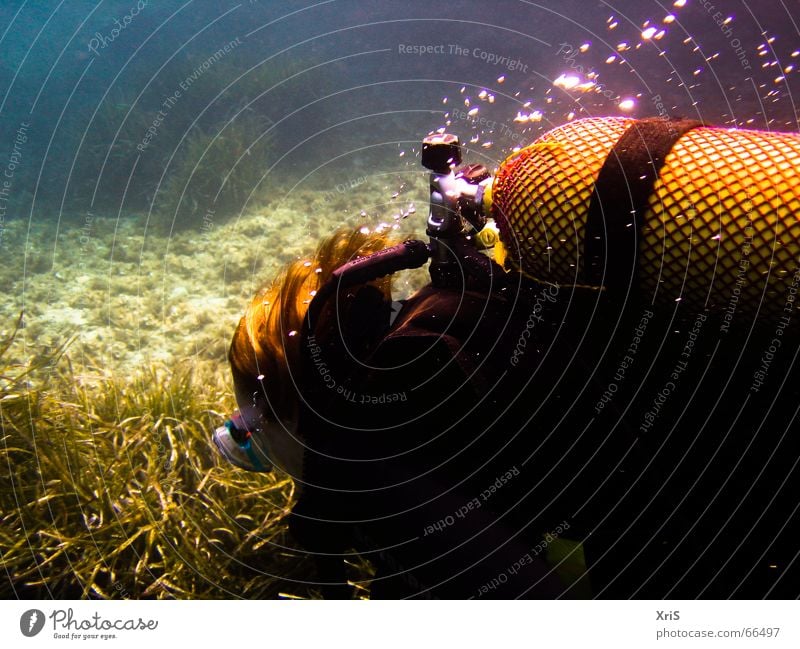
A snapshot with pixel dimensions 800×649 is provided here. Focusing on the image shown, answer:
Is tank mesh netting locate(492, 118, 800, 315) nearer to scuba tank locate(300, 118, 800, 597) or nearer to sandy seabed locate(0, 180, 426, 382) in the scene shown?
scuba tank locate(300, 118, 800, 597)

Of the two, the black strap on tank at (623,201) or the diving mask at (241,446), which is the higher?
the black strap on tank at (623,201)

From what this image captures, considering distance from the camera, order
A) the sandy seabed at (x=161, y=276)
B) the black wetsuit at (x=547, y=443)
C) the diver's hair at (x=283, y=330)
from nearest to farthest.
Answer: the black wetsuit at (x=547, y=443), the diver's hair at (x=283, y=330), the sandy seabed at (x=161, y=276)

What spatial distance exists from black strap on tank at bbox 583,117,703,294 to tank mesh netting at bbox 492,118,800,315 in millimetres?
16

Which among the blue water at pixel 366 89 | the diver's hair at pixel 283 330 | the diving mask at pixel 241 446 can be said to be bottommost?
the diving mask at pixel 241 446

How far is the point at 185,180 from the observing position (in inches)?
308

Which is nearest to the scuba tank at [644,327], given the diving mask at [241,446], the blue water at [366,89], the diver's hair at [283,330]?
the diver's hair at [283,330]

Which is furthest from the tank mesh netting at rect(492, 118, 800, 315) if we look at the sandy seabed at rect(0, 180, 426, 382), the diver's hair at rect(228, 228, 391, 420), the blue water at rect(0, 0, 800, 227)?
the blue water at rect(0, 0, 800, 227)

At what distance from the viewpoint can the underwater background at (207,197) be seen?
6.10ft

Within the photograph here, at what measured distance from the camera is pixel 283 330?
119 cm

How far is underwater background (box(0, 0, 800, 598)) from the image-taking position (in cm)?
186

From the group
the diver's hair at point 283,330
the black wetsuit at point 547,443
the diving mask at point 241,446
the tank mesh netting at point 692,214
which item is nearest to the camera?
the tank mesh netting at point 692,214

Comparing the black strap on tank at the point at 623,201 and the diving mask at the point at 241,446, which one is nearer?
the black strap on tank at the point at 623,201

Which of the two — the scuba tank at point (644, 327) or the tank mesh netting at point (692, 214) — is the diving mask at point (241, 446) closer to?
the scuba tank at point (644, 327)
